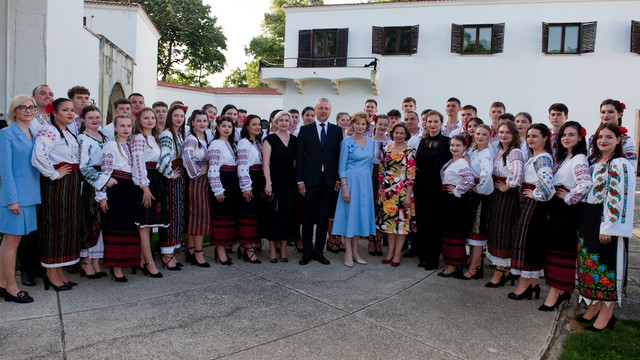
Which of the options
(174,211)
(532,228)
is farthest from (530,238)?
(174,211)

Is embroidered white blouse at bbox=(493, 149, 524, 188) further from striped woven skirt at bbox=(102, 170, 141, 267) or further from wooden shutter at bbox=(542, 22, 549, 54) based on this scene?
wooden shutter at bbox=(542, 22, 549, 54)

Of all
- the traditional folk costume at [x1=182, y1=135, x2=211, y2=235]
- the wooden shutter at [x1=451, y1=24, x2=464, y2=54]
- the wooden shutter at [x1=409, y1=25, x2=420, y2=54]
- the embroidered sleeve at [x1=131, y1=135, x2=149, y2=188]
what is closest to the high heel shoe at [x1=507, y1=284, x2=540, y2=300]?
the traditional folk costume at [x1=182, y1=135, x2=211, y2=235]

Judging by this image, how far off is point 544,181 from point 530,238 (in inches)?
25.2

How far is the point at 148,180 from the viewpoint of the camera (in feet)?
16.7

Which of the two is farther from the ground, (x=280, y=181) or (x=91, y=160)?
(x=91, y=160)

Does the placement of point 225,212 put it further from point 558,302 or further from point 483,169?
point 558,302

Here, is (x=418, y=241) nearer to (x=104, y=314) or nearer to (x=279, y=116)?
(x=279, y=116)

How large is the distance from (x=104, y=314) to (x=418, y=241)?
387 cm

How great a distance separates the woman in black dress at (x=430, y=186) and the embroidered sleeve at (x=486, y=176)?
57cm

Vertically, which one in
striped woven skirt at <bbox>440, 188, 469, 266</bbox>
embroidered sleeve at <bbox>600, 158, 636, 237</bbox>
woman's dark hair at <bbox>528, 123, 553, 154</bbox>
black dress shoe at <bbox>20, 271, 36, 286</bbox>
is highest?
woman's dark hair at <bbox>528, 123, 553, 154</bbox>

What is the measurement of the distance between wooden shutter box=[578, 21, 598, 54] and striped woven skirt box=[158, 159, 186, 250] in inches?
679

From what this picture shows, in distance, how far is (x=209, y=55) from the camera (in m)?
37.6

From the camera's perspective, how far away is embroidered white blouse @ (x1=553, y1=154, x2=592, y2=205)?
4.18 meters

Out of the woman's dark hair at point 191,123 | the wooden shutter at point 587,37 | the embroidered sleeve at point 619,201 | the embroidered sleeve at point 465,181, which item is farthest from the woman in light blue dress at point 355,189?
the wooden shutter at point 587,37
